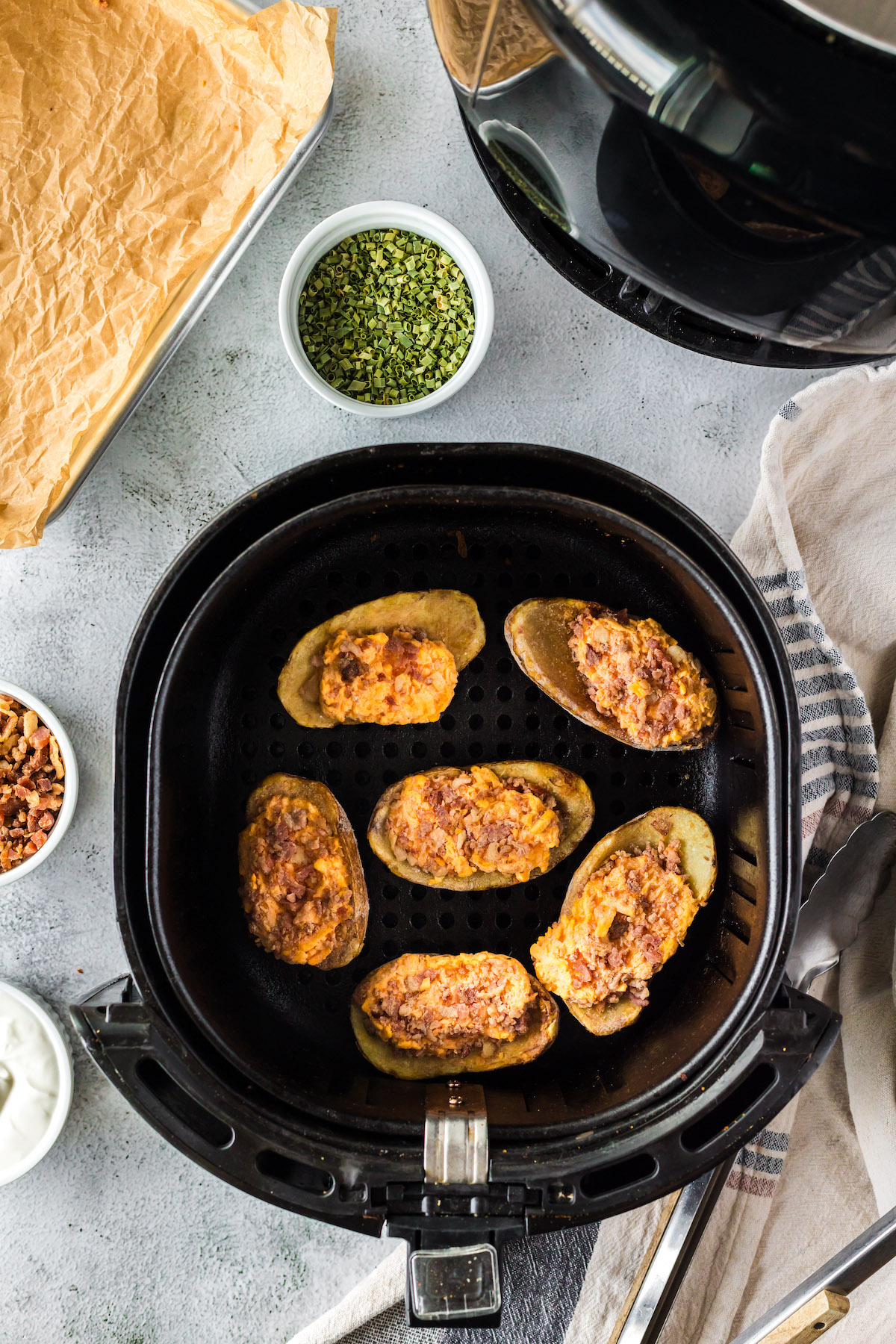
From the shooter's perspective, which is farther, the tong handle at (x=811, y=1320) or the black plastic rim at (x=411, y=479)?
the black plastic rim at (x=411, y=479)

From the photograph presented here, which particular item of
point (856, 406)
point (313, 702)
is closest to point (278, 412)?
point (313, 702)

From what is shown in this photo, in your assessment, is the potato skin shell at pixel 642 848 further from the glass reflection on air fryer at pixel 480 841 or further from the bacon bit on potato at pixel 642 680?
the bacon bit on potato at pixel 642 680

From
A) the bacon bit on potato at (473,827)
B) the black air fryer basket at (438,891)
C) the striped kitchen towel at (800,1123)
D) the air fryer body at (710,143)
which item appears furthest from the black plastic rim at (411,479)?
the air fryer body at (710,143)

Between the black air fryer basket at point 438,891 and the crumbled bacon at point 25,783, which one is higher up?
the black air fryer basket at point 438,891

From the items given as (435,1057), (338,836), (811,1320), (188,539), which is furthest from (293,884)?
(811,1320)

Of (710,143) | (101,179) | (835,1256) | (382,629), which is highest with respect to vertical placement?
(710,143)

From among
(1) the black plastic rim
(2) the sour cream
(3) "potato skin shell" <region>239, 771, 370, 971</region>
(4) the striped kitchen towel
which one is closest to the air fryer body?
(1) the black plastic rim

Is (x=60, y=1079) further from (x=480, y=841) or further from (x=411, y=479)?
(x=411, y=479)
